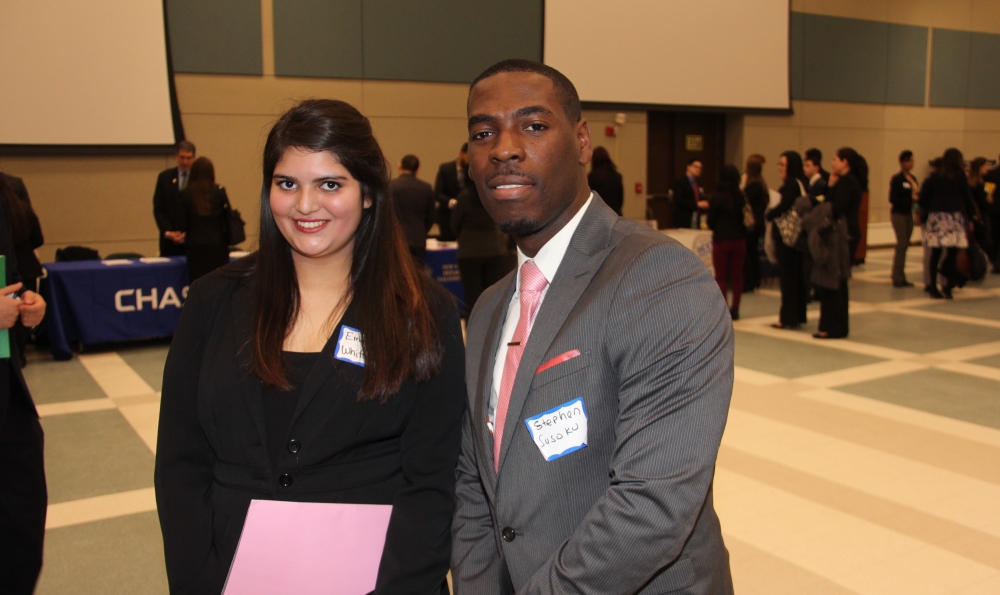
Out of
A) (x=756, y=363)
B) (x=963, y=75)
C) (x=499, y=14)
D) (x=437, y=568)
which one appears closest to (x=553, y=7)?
(x=499, y=14)

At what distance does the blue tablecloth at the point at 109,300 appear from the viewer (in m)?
7.01

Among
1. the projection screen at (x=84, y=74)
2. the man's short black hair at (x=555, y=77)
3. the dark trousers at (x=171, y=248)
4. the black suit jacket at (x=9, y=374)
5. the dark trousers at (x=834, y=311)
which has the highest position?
the projection screen at (x=84, y=74)

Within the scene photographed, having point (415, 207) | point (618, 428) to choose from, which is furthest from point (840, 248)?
point (618, 428)

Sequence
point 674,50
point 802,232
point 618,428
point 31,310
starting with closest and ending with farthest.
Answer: point 618,428 < point 31,310 < point 802,232 < point 674,50

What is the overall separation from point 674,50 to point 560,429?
42.0ft

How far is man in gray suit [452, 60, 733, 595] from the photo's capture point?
1.22m

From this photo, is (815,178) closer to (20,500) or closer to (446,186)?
(446,186)

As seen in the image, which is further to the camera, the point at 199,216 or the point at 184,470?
the point at 199,216

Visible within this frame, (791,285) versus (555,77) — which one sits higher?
(555,77)

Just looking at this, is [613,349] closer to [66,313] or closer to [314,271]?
[314,271]

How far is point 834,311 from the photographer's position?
7.44 meters

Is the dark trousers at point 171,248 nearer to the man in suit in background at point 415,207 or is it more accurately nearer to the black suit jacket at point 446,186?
the man in suit in background at point 415,207

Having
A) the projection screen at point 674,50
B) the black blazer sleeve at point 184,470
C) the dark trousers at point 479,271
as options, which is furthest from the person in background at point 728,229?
the black blazer sleeve at point 184,470

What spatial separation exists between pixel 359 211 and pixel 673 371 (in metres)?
0.81
